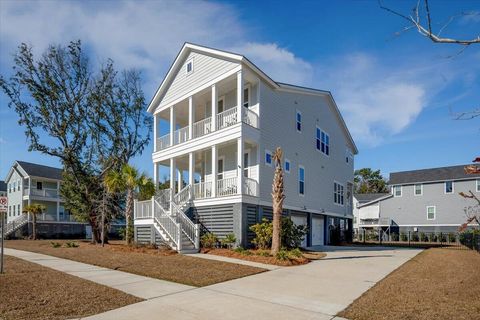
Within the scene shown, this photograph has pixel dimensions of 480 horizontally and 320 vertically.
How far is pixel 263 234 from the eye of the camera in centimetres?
1702

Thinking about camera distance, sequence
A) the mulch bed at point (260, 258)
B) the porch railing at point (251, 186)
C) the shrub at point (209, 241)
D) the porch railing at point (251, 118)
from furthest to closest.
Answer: the porch railing at point (251, 118) < the porch railing at point (251, 186) < the shrub at point (209, 241) < the mulch bed at point (260, 258)

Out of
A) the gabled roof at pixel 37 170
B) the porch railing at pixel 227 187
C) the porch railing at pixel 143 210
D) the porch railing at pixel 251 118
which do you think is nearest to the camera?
the porch railing at pixel 227 187

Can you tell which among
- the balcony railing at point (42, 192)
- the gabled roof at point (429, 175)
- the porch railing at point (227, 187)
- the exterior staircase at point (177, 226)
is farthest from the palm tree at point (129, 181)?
the gabled roof at point (429, 175)

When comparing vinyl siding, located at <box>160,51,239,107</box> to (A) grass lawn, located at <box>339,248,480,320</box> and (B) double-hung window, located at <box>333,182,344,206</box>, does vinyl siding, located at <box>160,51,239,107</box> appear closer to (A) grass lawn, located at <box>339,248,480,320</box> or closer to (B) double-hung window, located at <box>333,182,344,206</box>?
(A) grass lawn, located at <box>339,248,480,320</box>

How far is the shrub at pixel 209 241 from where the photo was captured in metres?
17.6

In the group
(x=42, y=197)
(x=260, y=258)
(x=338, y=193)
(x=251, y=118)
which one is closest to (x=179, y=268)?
(x=260, y=258)

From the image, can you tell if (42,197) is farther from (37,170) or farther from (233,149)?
(233,149)

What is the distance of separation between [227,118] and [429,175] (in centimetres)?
3102

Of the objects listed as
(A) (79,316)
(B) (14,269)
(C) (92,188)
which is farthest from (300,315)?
(C) (92,188)

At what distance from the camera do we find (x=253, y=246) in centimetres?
1777

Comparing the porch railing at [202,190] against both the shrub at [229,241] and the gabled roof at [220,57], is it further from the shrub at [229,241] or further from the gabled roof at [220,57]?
the gabled roof at [220,57]

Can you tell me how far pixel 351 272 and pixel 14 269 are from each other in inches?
399

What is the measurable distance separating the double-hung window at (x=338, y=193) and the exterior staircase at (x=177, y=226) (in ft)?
43.0

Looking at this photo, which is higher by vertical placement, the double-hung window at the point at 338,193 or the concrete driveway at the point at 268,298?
the double-hung window at the point at 338,193
